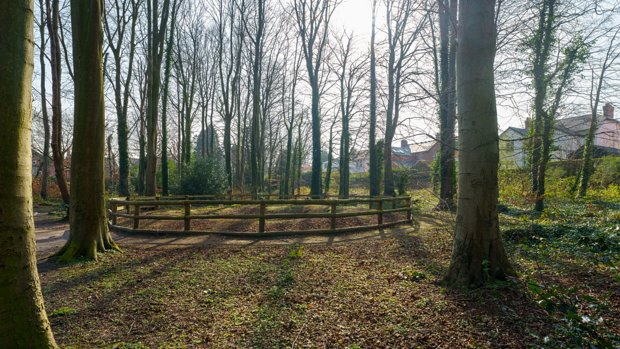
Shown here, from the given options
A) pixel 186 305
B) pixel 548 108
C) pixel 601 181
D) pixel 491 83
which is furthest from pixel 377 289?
pixel 601 181

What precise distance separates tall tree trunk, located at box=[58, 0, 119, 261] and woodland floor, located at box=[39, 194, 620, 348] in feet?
2.35

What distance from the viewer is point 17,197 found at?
2.32m

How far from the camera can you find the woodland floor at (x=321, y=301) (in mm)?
3125

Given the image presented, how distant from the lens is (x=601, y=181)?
20.5 m

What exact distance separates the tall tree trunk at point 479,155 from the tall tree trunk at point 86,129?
6.85 meters

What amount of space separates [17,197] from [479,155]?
479 cm

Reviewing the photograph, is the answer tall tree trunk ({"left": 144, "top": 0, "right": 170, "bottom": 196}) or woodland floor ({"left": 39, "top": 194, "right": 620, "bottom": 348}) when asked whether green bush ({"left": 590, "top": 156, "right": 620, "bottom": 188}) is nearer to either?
woodland floor ({"left": 39, "top": 194, "right": 620, "bottom": 348})

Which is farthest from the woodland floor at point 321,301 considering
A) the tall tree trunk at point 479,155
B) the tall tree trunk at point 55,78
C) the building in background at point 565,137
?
the tall tree trunk at point 55,78

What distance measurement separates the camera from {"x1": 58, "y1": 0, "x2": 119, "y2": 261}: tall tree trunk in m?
6.38

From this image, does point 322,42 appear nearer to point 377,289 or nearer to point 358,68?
point 358,68

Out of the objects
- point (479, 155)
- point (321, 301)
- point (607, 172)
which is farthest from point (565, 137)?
point (607, 172)

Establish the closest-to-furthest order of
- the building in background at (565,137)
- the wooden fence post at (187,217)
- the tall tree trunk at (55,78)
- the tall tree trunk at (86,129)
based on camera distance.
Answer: the building in background at (565,137) < the tall tree trunk at (86,129) < the wooden fence post at (187,217) < the tall tree trunk at (55,78)

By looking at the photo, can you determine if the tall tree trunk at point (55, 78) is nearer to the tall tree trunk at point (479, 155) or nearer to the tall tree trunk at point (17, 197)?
the tall tree trunk at point (17, 197)

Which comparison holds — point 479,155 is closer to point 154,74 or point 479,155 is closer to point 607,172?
point 154,74
